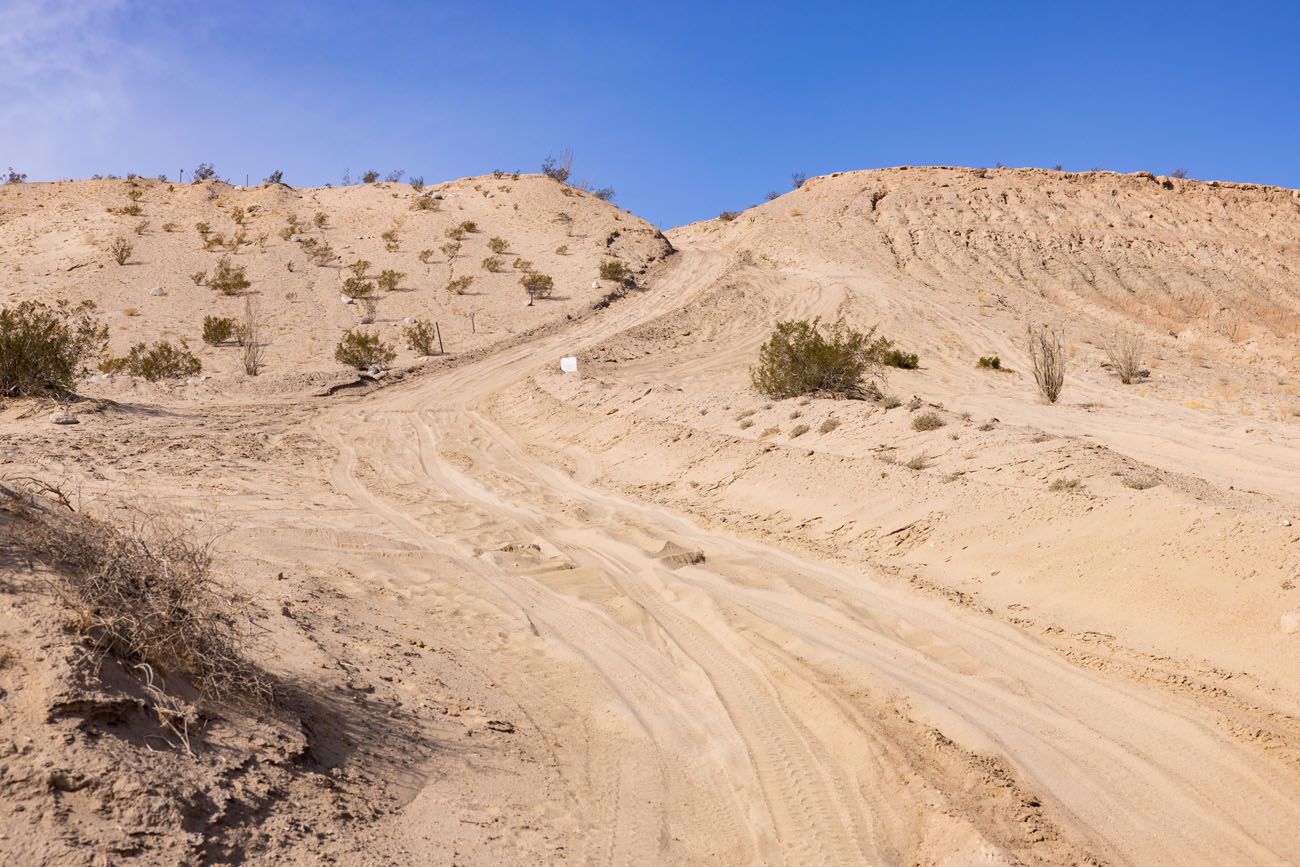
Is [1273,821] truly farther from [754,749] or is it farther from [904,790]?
[754,749]

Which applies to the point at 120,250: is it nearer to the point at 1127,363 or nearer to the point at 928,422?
the point at 928,422

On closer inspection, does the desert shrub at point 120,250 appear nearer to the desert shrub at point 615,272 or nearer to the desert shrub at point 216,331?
the desert shrub at point 216,331

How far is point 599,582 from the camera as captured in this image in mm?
7926

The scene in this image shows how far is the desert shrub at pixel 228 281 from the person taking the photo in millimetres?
29875

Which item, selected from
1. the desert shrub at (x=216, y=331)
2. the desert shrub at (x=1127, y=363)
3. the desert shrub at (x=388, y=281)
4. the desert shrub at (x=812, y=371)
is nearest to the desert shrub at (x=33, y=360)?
the desert shrub at (x=216, y=331)

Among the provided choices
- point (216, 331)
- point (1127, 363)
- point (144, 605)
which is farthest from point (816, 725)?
point (216, 331)

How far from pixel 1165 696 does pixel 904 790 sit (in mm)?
2170

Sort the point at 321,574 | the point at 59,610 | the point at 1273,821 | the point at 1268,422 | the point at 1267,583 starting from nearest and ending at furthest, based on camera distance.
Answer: the point at 59,610 → the point at 1273,821 → the point at 1267,583 → the point at 321,574 → the point at 1268,422

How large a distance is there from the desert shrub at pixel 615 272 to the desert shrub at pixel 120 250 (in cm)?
1726

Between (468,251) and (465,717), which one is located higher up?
(468,251)

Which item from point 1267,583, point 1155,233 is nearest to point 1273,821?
point 1267,583

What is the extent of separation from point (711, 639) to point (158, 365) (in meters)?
19.2

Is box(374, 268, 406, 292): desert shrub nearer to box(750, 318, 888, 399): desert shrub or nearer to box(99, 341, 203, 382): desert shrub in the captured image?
box(99, 341, 203, 382): desert shrub

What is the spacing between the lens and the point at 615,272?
106 feet
